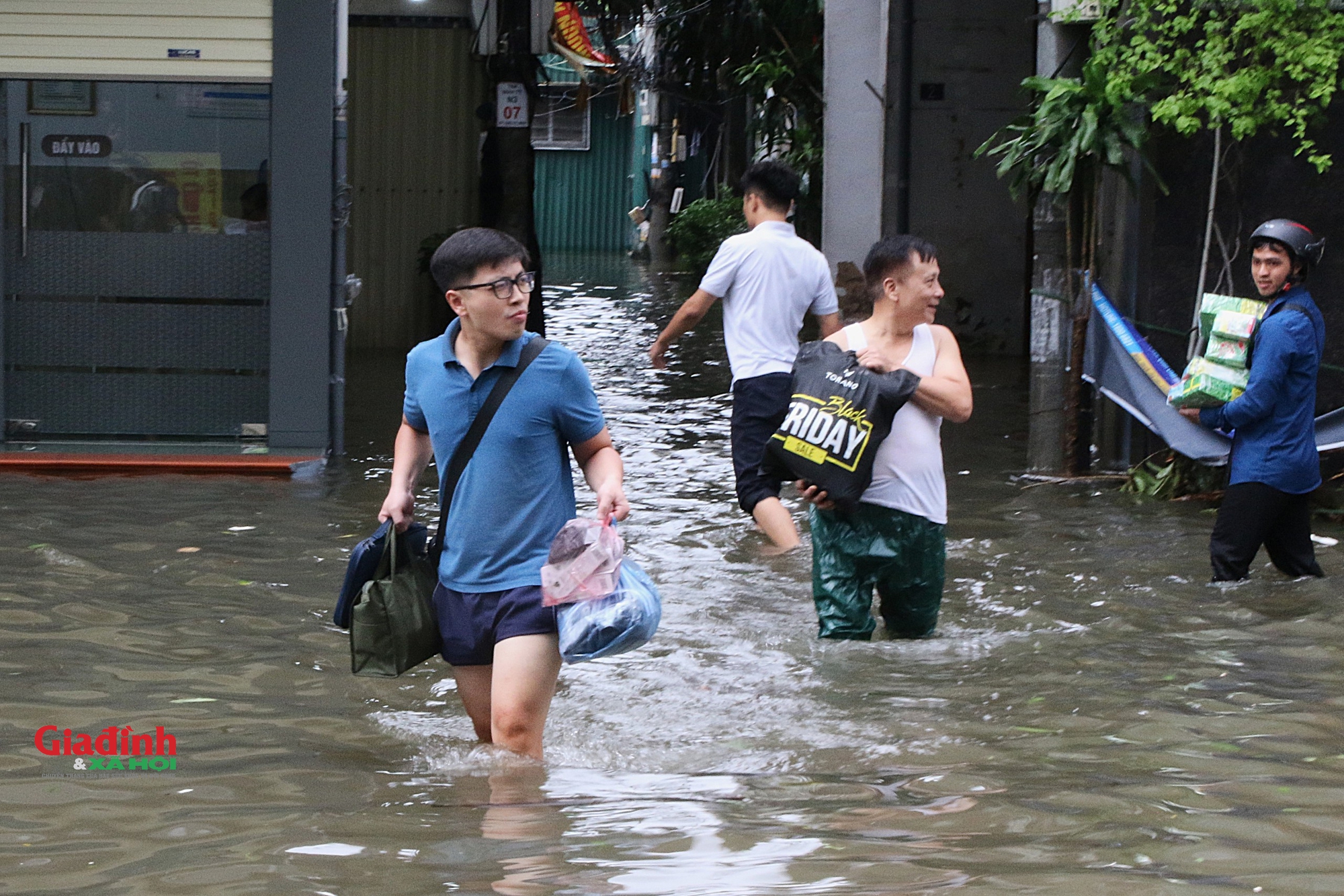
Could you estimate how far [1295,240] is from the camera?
23.1 feet

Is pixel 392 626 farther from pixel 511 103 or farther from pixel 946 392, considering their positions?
pixel 511 103

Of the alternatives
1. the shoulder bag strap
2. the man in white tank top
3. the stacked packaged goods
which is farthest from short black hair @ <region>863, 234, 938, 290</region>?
the stacked packaged goods

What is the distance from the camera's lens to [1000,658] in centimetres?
646

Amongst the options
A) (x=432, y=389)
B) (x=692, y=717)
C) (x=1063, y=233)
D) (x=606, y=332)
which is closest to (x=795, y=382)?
(x=692, y=717)

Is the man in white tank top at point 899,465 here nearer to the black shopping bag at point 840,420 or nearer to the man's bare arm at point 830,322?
the black shopping bag at point 840,420

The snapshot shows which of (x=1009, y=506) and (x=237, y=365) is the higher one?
(x=237, y=365)

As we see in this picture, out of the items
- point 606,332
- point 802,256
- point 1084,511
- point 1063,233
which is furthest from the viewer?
point 606,332

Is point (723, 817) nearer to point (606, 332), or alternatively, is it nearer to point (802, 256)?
point (802, 256)

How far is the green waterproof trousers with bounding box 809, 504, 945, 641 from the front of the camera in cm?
588

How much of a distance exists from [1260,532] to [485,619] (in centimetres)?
407

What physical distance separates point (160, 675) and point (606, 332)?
550 inches

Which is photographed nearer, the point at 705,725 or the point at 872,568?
the point at 705,725

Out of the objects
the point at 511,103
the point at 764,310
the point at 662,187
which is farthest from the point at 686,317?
the point at 662,187

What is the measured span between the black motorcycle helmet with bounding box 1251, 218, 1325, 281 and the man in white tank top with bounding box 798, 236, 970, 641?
1.94m
